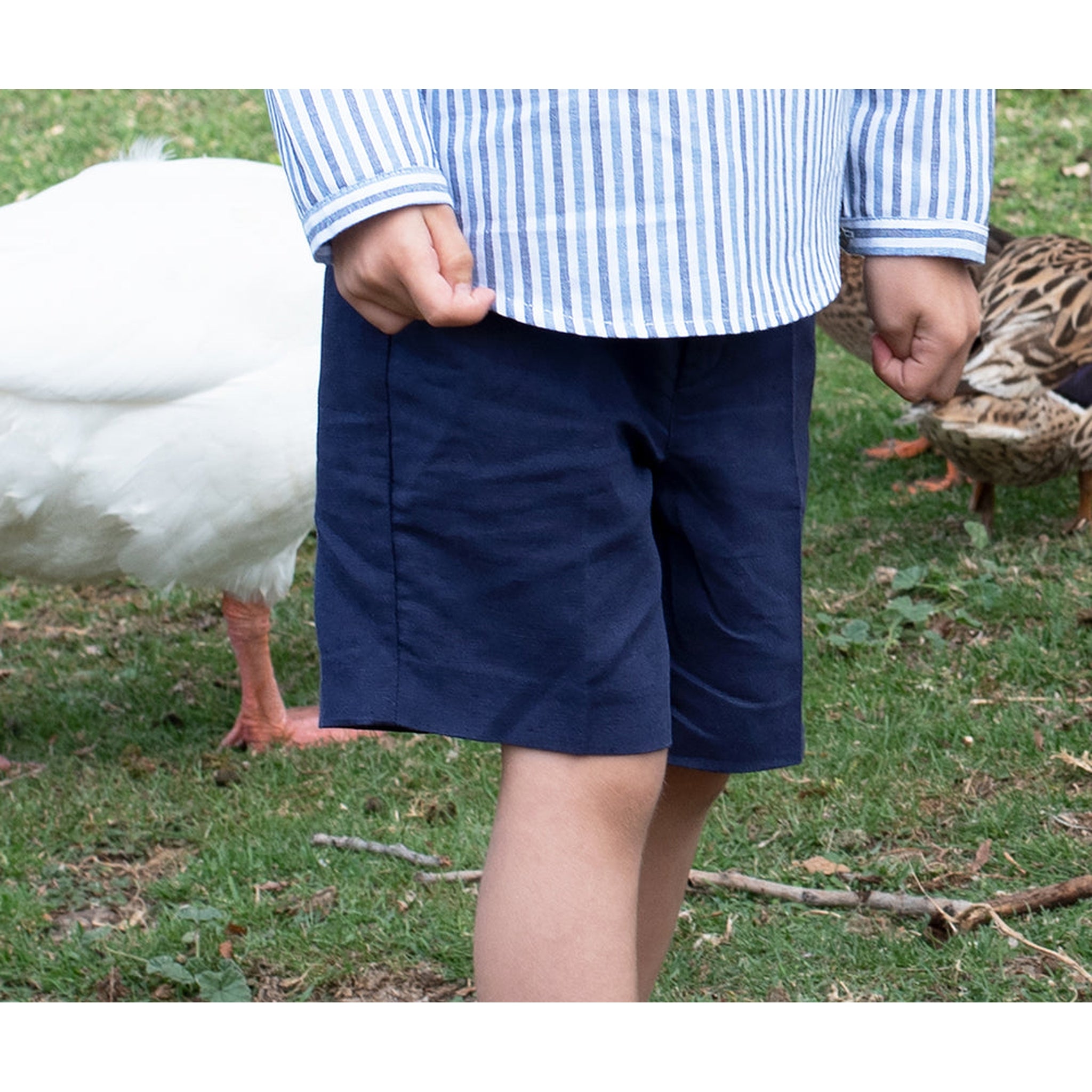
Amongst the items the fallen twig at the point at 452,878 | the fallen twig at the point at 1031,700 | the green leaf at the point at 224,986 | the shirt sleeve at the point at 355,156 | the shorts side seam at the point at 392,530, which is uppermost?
the shirt sleeve at the point at 355,156

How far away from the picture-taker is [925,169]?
171 centimetres

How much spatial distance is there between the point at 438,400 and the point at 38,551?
219 cm

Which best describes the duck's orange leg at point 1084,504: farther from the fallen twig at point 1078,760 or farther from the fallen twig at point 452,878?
the fallen twig at point 452,878

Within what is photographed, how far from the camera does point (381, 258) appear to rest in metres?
1.41

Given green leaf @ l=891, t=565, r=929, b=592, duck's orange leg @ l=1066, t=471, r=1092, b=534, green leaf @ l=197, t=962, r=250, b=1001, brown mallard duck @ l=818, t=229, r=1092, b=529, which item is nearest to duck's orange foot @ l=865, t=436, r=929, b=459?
brown mallard duck @ l=818, t=229, r=1092, b=529

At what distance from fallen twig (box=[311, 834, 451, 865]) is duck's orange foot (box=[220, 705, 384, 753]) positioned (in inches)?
23.7

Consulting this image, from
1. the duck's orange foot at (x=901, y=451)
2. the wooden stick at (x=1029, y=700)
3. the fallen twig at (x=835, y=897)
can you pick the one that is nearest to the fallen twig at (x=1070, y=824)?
the fallen twig at (x=835, y=897)

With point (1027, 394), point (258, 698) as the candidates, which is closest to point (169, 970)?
point (258, 698)

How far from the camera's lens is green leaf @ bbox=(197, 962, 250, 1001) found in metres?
2.53

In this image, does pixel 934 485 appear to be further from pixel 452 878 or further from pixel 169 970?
pixel 169 970

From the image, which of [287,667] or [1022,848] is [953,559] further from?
[287,667]

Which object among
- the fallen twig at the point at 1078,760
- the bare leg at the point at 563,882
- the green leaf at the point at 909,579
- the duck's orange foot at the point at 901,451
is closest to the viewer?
the bare leg at the point at 563,882

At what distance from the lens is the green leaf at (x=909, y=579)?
418 cm

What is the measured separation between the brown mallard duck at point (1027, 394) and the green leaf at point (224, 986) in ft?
8.95
